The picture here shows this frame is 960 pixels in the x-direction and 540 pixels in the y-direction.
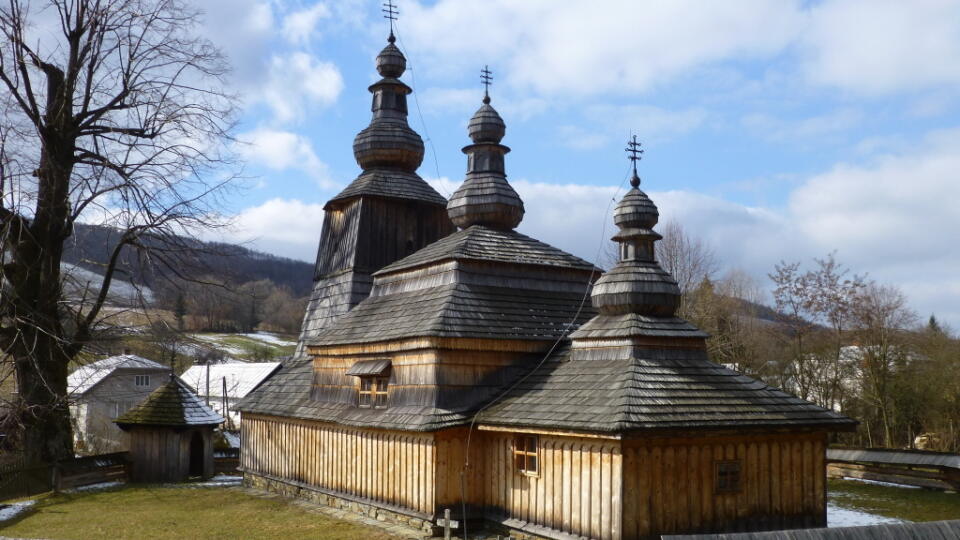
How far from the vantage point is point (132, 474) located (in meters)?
23.9

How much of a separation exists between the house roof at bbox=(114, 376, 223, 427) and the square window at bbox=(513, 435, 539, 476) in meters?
13.0

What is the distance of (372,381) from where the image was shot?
58.0ft

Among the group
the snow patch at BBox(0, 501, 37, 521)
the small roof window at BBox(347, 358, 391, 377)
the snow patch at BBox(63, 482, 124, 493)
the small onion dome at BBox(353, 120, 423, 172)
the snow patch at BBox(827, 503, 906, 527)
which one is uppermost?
the small onion dome at BBox(353, 120, 423, 172)

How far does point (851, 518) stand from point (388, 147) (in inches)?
628

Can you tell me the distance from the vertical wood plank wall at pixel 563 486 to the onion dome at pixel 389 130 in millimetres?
12073

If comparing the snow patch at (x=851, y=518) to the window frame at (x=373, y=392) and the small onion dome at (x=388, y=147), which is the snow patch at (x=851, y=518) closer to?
the window frame at (x=373, y=392)

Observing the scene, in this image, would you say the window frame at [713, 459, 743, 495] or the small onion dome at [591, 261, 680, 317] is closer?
the window frame at [713, 459, 743, 495]

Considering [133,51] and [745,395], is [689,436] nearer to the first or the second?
[745,395]

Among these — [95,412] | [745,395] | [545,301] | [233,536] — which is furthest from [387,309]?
[95,412]

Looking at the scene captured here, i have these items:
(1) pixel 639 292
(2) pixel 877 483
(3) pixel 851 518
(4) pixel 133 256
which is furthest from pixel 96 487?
(2) pixel 877 483

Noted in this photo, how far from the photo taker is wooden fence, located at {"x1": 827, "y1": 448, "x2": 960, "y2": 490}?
20953 mm

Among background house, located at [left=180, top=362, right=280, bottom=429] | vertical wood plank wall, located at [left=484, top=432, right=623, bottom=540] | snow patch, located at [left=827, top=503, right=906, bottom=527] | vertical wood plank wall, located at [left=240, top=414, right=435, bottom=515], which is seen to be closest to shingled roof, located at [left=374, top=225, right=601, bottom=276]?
vertical wood plank wall, located at [left=240, top=414, right=435, bottom=515]

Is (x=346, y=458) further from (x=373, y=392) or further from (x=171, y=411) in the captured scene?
(x=171, y=411)

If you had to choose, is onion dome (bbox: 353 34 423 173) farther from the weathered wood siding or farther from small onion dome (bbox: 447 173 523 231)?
the weathered wood siding
